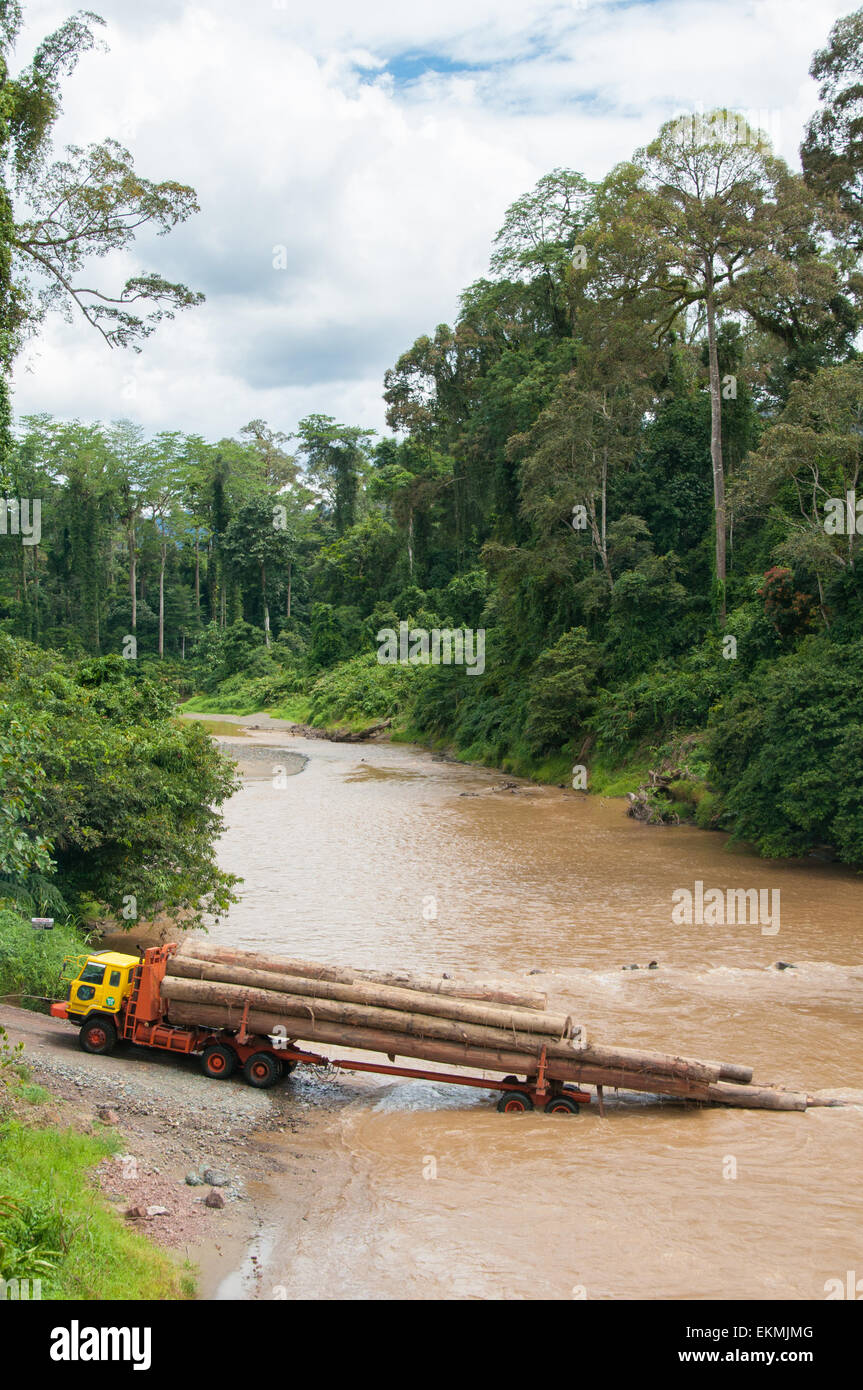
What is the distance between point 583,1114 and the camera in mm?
11305

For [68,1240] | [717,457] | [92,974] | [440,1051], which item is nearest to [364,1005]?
Answer: [440,1051]

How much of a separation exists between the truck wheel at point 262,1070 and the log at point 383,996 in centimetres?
83

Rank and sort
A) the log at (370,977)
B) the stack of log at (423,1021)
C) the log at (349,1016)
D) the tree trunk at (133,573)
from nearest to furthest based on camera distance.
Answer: the stack of log at (423,1021), the log at (349,1016), the log at (370,977), the tree trunk at (133,573)

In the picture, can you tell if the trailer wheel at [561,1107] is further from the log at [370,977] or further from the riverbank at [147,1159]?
the riverbank at [147,1159]

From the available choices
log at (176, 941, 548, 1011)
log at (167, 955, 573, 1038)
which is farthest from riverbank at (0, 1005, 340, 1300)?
log at (176, 941, 548, 1011)

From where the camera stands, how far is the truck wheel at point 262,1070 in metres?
11.8

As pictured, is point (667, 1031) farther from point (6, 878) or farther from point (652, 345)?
point (652, 345)

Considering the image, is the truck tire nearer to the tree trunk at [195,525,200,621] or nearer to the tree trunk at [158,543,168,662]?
the tree trunk at [158,543,168,662]

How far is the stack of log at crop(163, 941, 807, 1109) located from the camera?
36.3 feet

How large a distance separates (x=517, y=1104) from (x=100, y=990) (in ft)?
16.3
